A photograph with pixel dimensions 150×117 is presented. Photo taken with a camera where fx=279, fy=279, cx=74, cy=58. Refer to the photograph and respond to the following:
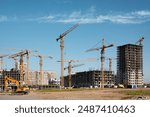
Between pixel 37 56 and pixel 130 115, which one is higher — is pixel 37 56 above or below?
above

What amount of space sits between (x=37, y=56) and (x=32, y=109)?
537 feet

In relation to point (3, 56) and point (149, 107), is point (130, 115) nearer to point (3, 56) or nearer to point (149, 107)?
point (149, 107)

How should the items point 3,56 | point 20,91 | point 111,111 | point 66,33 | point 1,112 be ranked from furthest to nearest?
point 3,56 < point 66,33 < point 20,91 < point 1,112 < point 111,111

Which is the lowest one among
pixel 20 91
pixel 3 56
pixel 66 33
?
pixel 20 91

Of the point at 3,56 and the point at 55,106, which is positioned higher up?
the point at 3,56

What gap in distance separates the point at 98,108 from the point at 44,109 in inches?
81.8

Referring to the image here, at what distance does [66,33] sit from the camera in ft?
469

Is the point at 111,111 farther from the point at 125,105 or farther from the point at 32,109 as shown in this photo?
the point at 32,109

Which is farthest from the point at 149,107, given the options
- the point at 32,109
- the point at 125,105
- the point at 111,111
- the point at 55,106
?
the point at 32,109

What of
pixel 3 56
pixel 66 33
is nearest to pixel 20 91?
pixel 66 33

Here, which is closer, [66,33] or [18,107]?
[18,107]

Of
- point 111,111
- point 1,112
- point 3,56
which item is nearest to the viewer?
point 111,111

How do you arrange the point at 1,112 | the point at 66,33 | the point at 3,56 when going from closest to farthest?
the point at 1,112 → the point at 66,33 → the point at 3,56

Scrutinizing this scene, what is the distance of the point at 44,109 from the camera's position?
10.7 metres
